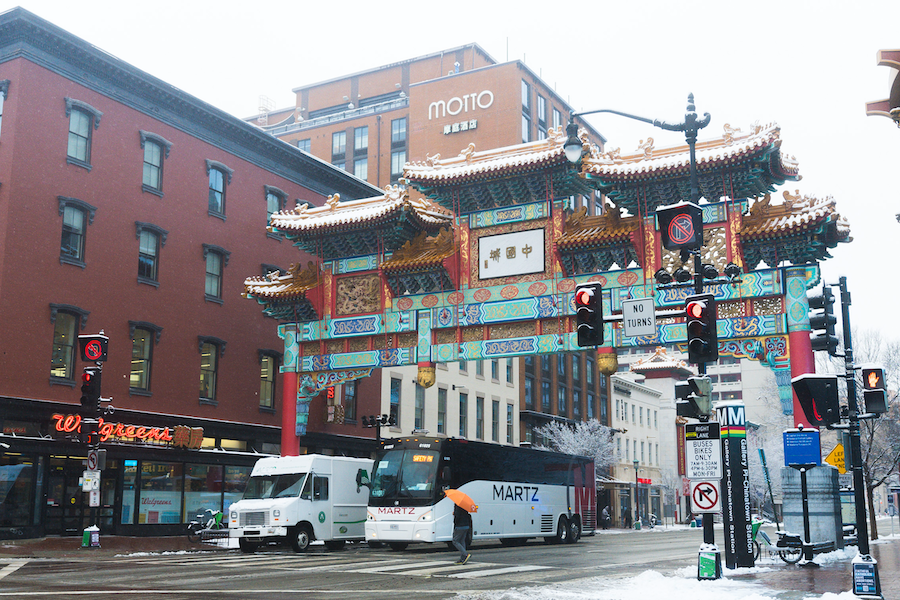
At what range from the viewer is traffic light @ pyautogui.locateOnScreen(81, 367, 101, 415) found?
80.5ft

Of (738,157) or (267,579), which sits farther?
(738,157)

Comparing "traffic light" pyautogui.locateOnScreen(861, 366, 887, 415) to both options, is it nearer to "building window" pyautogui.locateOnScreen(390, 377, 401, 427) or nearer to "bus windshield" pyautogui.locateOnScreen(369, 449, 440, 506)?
"bus windshield" pyautogui.locateOnScreen(369, 449, 440, 506)

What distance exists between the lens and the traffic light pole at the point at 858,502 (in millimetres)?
12812

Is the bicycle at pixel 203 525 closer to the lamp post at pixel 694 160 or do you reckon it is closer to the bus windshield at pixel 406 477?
the bus windshield at pixel 406 477

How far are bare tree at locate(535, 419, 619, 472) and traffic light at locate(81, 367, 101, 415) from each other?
4404cm

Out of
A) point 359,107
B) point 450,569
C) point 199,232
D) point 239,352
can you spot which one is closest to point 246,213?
point 199,232

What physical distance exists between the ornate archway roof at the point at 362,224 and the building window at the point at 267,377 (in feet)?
28.1

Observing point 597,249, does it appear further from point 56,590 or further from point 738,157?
point 56,590

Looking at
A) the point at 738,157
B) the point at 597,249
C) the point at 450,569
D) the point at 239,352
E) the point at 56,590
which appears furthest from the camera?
the point at 239,352

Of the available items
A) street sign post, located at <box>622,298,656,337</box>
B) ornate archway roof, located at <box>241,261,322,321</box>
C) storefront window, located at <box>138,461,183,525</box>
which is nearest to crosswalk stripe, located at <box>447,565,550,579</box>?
street sign post, located at <box>622,298,656,337</box>

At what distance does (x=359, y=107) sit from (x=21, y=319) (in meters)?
57.6

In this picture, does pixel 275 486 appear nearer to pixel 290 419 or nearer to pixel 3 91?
pixel 290 419

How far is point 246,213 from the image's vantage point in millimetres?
39969

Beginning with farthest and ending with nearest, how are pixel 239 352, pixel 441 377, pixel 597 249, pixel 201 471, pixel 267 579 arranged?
pixel 441 377
pixel 239 352
pixel 201 471
pixel 597 249
pixel 267 579
